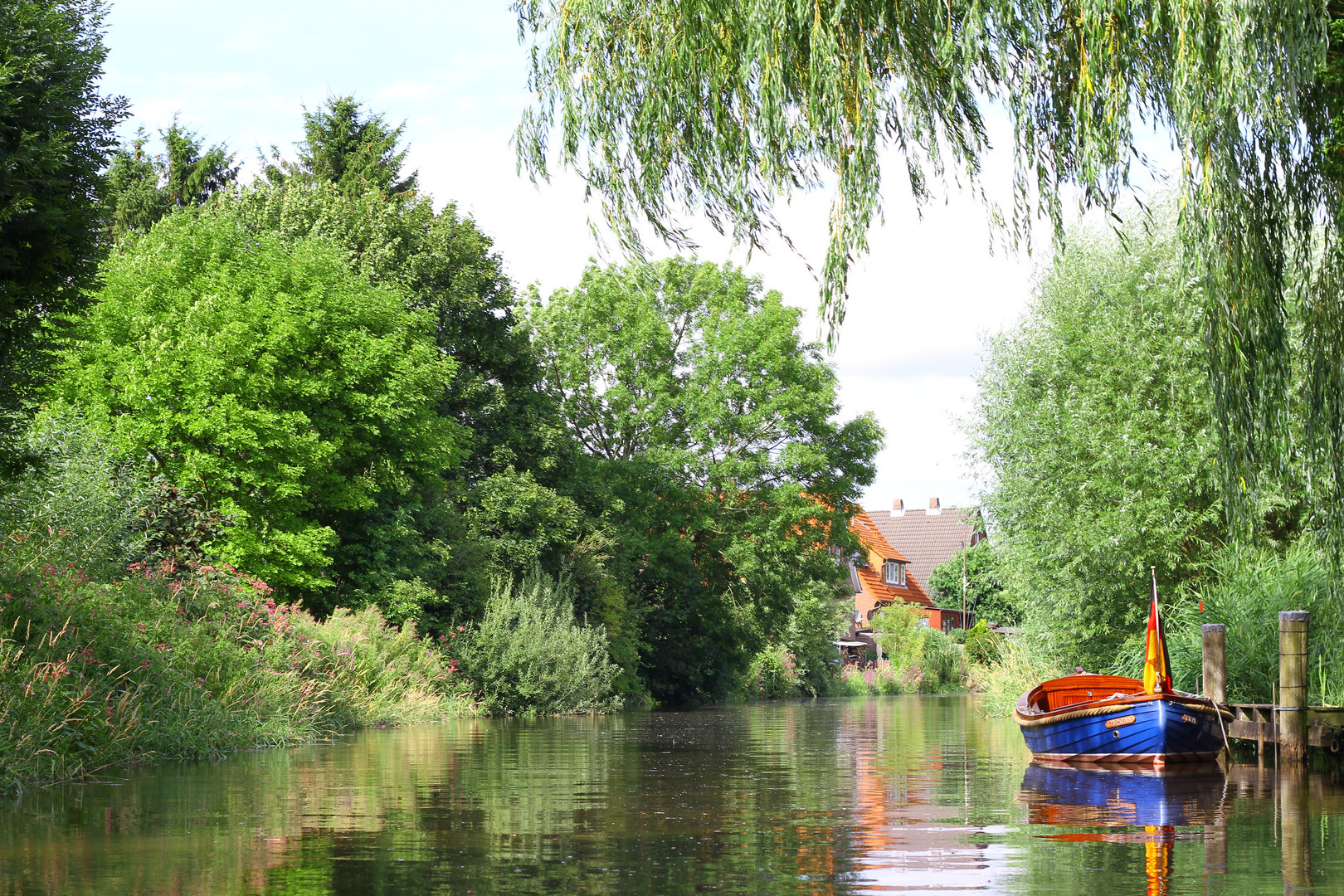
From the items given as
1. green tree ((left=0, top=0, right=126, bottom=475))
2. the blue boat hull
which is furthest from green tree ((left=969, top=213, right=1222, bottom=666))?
green tree ((left=0, top=0, right=126, bottom=475))

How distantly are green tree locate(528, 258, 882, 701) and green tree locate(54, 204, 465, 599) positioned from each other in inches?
564

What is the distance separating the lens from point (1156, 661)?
20.3 metres

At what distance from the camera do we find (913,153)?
1141 centimetres

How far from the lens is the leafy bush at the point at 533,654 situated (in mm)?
36656

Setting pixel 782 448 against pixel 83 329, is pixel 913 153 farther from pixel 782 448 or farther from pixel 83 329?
pixel 782 448

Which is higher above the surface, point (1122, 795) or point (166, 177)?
point (166, 177)

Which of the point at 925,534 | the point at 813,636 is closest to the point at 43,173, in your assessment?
the point at 813,636

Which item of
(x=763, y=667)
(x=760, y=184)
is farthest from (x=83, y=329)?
(x=763, y=667)

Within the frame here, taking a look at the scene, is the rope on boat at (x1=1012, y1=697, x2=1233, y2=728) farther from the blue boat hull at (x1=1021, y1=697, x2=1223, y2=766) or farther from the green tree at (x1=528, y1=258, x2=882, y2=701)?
the green tree at (x1=528, y1=258, x2=882, y2=701)

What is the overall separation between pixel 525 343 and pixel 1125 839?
3389cm

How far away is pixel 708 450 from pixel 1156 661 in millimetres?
32057

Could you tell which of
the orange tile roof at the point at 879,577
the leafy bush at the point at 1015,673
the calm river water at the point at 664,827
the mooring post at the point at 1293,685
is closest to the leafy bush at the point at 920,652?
the orange tile roof at the point at 879,577

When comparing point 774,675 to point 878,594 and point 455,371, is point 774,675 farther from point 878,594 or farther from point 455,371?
point 455,371

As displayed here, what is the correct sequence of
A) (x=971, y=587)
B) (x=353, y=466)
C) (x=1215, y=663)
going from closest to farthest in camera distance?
(x=1215, y=663)
(x=353, y=466)
(x=971, y=587)
